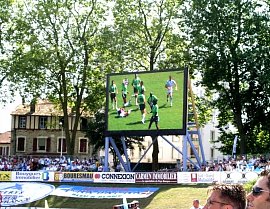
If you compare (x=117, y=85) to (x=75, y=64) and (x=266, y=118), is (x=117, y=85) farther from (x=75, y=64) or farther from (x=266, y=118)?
(x=266, y=118)

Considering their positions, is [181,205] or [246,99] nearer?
[181,205]

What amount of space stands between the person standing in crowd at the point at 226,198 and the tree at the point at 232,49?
39540mm

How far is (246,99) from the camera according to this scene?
151 ft

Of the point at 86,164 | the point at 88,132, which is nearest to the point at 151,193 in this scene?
the point at 86,164

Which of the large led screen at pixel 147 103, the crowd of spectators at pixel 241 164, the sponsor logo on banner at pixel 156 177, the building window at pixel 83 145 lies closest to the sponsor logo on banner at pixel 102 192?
the sponsor logo on banner at pixel 156 177

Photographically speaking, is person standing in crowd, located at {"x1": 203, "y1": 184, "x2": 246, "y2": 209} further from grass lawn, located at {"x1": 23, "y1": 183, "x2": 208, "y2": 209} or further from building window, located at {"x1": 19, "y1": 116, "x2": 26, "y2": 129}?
building window, located at {"x1": 19, "y1": 116, "x2": 26, "y2": 129}

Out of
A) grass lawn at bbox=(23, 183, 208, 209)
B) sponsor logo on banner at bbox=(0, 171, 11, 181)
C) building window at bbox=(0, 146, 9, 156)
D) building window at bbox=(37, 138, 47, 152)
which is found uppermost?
building window at bbox=(37, 138, 47, 152)

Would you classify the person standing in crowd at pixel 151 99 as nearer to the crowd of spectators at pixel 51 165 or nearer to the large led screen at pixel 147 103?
the large led screen at pixel 147 103

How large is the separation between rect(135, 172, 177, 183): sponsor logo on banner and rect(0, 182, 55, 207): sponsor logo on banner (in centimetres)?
520

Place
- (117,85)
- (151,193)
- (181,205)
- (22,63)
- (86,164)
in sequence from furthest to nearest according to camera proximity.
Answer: (22,63)
(86,164)
(117,85)
(151,193)
(181,205)

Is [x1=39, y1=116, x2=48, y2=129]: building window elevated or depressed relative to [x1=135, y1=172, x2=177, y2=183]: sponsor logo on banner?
elevated

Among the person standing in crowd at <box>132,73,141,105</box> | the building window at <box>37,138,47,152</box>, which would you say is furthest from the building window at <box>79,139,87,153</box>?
the person standing in crowd at <box>132,73,141,105</box>

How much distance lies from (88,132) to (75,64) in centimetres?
1503

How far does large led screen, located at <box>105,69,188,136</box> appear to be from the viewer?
33531 millimetres
